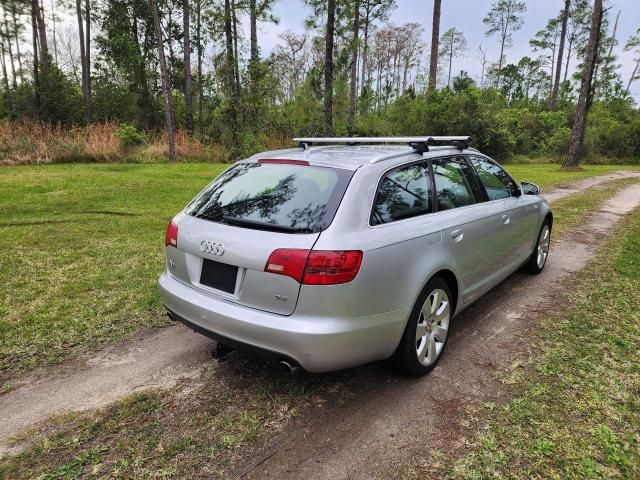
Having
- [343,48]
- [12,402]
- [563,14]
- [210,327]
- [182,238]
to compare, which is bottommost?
[12,402]

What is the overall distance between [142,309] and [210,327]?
67.3 inches

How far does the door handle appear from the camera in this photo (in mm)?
3232

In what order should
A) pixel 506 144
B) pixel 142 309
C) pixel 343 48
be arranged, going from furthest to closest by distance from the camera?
pixel 506 144
pixel 343 48
pixel 142 309

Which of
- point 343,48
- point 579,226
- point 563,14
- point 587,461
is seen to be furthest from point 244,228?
point 563,14

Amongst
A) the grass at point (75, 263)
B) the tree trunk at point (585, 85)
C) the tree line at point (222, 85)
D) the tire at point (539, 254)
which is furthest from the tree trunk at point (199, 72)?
the tire at point (539, 254)

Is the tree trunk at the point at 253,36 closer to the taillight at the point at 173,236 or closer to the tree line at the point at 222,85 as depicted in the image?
the tree line at the point at 222,85

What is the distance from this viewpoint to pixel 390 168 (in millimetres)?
2980

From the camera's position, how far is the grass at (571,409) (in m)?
2.25

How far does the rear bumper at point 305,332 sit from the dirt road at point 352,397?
367 mm

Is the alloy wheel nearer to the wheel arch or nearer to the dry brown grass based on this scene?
the wheel arch

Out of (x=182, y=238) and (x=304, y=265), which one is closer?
(x=304, y=265)

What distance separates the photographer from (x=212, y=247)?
270cm

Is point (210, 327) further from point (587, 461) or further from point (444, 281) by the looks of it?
point (587, 461)

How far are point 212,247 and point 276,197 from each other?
0.53 metres
